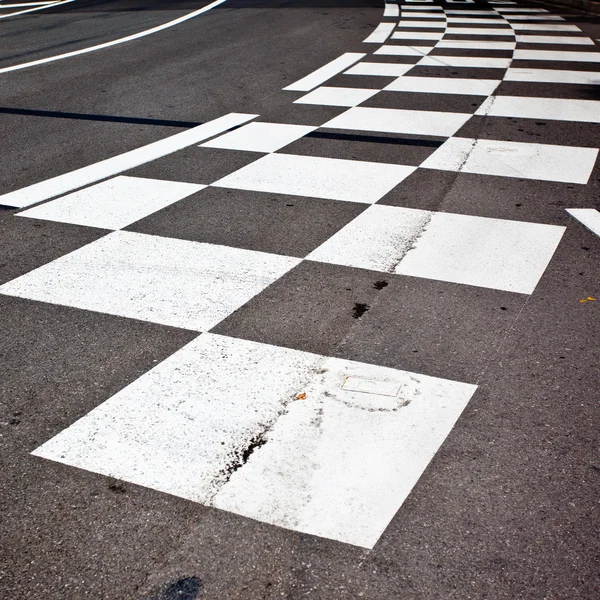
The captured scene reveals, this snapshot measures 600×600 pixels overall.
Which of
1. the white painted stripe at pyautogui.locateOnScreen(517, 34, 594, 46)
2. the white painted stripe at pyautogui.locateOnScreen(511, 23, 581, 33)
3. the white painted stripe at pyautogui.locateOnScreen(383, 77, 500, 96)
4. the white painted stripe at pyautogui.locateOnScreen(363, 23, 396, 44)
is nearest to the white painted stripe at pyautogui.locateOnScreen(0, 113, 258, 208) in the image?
the white painted stripe at pyautogui.locateOnScreen(383, 77, 500, 96)

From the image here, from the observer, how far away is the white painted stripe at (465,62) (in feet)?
30.9

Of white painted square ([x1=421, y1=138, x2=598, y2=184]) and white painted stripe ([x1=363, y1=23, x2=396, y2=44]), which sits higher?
white painted stripe ([x1=363, y1=23, x2=396, y2=44])

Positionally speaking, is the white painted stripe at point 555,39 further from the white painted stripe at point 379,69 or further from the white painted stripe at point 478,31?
the white painted stripe at point 379,69

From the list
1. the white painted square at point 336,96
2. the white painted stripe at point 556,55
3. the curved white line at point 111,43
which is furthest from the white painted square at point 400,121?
the curved white line at point 111,43

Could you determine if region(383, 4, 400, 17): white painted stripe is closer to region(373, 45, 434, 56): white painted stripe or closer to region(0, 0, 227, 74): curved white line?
region(0, 0, 227, 74): curved white line

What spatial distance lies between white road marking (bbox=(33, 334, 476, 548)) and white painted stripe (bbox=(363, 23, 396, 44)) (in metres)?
8.62

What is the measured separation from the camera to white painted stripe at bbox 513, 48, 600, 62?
976cm

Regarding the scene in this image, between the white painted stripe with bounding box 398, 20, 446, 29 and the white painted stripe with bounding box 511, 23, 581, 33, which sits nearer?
the white painted stripe with bounding box 511, 23, 581, 33

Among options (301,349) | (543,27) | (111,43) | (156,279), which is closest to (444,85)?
(543,27)

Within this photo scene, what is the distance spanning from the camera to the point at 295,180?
563cm

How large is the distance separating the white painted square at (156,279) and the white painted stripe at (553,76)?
214 inches

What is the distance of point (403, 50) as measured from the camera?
410 inches

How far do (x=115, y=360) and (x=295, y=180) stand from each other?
257cm

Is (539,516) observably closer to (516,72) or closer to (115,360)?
(115,360)
